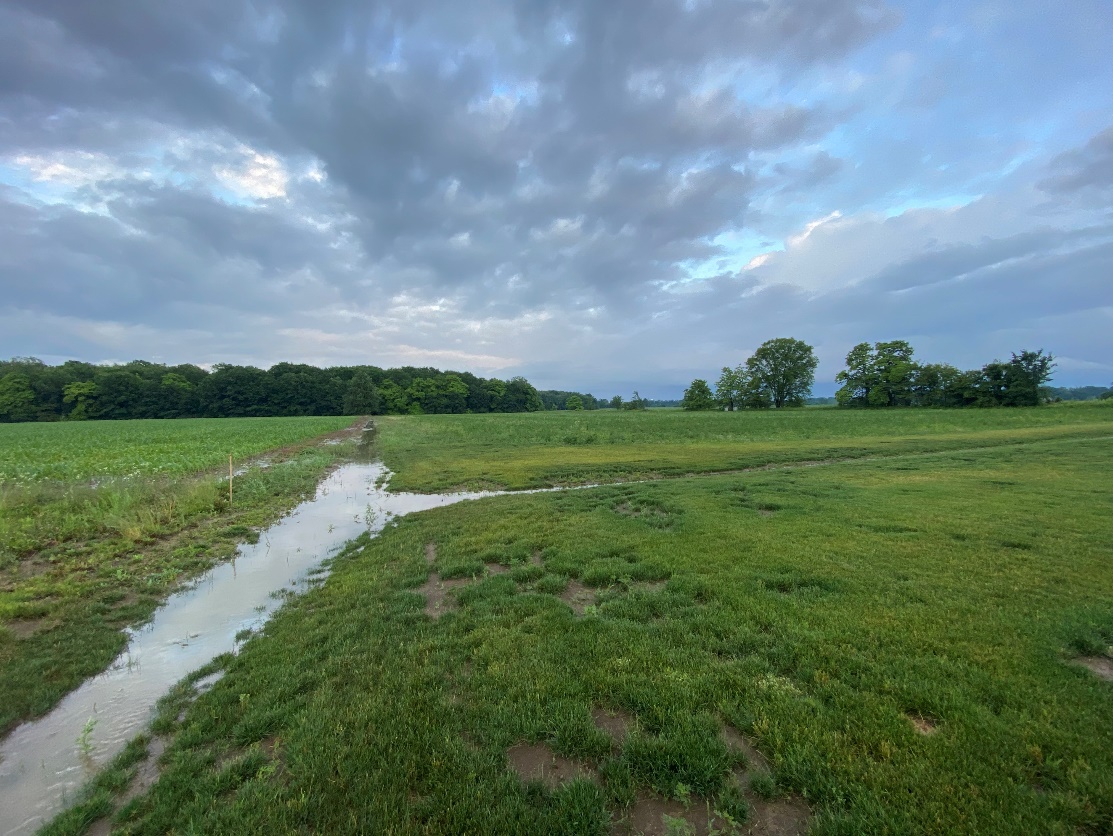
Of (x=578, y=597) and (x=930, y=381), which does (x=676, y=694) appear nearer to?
(x=578, y=597)

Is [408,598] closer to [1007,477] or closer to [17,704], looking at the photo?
[17,704]

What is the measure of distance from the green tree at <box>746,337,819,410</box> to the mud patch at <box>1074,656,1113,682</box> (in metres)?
103

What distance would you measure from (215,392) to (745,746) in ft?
429

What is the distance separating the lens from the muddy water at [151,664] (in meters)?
3.72

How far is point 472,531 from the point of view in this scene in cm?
1011

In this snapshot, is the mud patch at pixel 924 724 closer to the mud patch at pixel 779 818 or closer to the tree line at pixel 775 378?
the mud patch at pixel 779 818

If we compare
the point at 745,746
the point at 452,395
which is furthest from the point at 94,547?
the point at 452,395

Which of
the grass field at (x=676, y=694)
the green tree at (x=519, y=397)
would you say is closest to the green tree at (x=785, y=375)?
the green tree at (x=519, y=397)

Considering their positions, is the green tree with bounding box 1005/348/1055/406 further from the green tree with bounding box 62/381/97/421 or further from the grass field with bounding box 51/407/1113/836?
the green tree with bounding box 62/381/97/421

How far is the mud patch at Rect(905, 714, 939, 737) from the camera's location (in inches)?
135

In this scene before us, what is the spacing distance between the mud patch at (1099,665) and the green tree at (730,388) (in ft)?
335

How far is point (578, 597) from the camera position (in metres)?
6.49

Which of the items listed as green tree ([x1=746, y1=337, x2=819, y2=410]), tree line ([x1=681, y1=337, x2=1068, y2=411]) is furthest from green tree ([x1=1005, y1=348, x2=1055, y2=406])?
green tree ([x1=746, y1=337, x2=819, y2=410])

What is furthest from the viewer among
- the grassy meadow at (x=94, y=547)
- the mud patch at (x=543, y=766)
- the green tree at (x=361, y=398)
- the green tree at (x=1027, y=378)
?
the green tree at (x=361, y=398)
